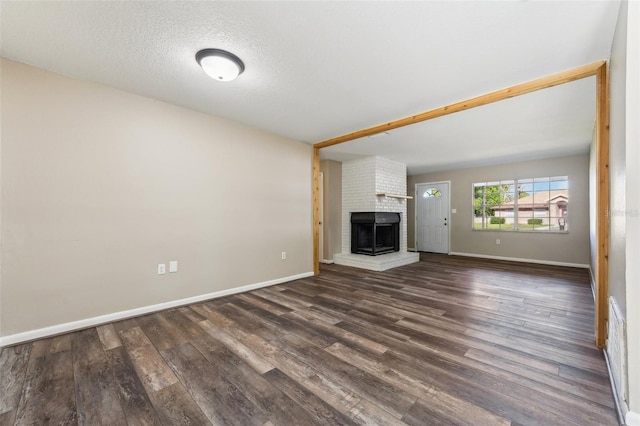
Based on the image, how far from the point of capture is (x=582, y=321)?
8.44ft

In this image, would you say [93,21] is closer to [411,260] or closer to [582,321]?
[582,321]

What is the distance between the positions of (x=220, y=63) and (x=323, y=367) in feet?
8.04

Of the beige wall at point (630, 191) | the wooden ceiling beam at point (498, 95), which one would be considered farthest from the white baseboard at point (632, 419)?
the wooden ceiling beam at point (498, 95)

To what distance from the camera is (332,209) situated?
6.09 meters

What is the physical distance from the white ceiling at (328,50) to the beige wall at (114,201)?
0.30m

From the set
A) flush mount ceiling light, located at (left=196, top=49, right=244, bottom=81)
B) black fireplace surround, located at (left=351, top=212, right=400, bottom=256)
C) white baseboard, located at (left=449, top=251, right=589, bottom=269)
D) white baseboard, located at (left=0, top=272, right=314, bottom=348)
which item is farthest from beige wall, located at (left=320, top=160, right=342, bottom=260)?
flush mount ceiling light, located at (left=196, top=49, right=244, bottom=81)

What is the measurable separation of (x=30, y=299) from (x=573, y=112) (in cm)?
615

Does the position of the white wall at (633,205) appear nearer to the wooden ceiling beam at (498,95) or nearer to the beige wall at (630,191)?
the beige wall at (630,191)

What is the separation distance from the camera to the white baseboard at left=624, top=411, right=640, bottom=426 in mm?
1233

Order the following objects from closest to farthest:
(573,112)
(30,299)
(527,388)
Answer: (527,388), (30,299), (573,112)

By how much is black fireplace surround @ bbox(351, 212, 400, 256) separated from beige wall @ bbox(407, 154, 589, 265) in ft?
6.42

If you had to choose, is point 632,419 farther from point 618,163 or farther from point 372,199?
point 372,199

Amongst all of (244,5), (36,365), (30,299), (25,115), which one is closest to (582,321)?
(244,5)

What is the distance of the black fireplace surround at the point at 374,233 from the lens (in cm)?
550
